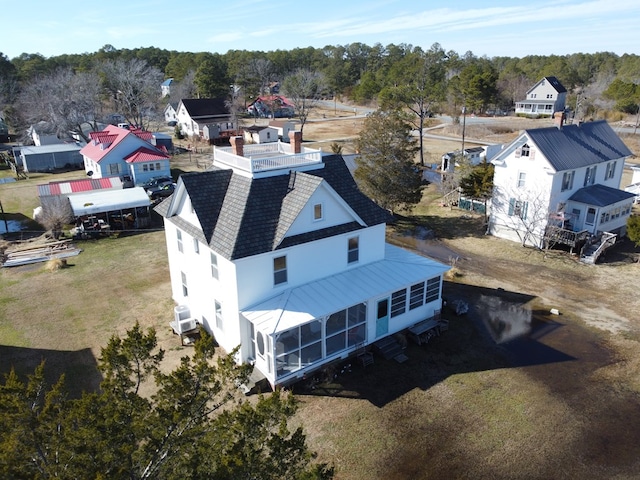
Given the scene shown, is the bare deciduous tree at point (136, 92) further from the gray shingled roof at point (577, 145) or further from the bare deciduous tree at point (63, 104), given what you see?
the gray shingled roof at point (577, 145)

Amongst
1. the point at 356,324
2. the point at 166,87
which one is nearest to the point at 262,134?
the point at 356,324

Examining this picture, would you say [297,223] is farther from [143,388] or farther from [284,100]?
[284,100]

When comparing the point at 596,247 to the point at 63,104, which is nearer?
the point at 596,247

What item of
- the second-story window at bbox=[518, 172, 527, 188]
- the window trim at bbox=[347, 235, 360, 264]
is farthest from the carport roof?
the second-story window at bbox=[518, 172, 527, 188]

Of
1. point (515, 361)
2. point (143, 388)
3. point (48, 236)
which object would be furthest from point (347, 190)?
point (48, 236)

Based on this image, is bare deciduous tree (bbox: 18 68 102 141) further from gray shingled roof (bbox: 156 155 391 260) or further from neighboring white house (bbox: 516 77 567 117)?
neighboring white house (bbox: 516 77 567 117)

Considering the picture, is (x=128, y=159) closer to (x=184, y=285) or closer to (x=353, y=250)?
(x=184, y=285)

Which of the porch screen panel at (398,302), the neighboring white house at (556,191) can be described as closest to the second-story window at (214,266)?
the porch screen panel at (398,302)
